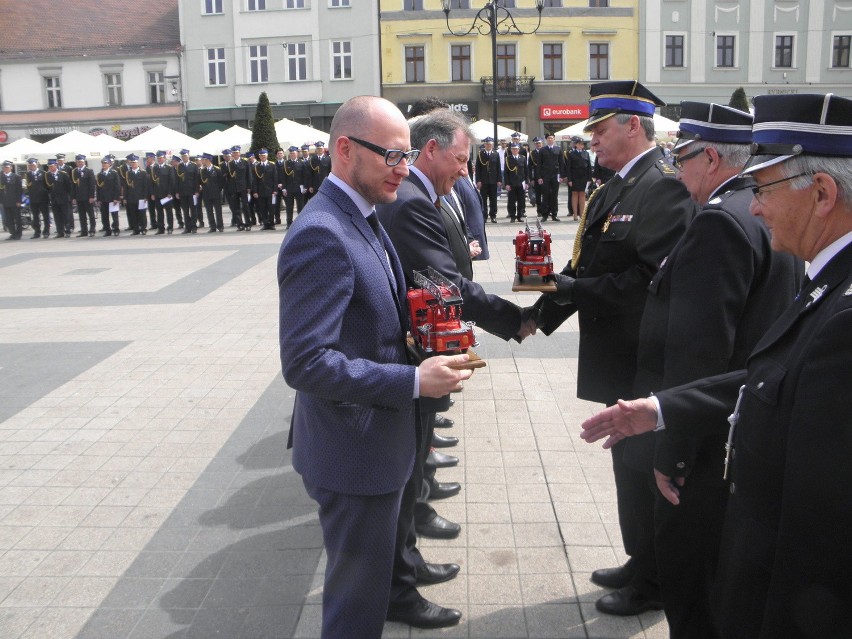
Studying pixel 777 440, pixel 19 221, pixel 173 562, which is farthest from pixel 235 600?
pixel 19 221

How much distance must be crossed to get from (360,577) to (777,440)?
1414 mm

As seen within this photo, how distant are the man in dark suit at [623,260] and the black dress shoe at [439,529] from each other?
0.82 m

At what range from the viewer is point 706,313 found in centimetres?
281

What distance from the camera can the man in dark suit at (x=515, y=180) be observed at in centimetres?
2136

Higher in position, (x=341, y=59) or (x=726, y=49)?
(x=726, y=49)

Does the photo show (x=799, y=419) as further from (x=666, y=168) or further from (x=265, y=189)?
(x=265, y=189)

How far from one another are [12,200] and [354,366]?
75.4 feet

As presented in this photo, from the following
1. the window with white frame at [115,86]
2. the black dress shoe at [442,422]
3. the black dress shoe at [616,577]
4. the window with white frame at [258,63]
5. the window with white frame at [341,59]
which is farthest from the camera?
the window with white frame at [115,86]

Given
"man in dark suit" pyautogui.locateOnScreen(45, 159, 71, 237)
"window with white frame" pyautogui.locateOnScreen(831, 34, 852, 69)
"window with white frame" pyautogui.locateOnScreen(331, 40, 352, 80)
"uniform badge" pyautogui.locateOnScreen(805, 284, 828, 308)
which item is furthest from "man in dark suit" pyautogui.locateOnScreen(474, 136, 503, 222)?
"window with white frame" pyautogui.locateOnScreen(831, 34, 852, 69)

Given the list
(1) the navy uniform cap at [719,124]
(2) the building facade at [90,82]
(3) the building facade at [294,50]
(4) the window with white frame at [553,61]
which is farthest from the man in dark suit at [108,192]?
(4) the window with white frame at [553,61]

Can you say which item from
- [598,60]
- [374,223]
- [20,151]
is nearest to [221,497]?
[374,223]

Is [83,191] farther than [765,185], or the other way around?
[83,191]

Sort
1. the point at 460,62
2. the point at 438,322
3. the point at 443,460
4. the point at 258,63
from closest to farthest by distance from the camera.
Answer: the point at 438,322, the point at 443,460, the point at 460,62, the point at 258,63

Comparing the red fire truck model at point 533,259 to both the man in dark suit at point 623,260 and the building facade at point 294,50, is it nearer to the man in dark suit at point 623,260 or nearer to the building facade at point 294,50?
the man in dark suit at point 623,260
